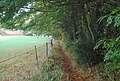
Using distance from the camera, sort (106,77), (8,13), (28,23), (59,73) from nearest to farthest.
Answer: (8,13), (106,77), (59,73), (28,23)

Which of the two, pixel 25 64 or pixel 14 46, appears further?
pixel 14 46

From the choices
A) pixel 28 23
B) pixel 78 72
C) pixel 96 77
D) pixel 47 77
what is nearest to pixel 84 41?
pixel 78 72

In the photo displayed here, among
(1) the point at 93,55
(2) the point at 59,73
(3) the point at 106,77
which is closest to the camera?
(3) the point at 106,77

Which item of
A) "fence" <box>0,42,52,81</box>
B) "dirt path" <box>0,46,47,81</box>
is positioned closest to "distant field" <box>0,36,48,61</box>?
"fence" <box>0,42,52,81</box>

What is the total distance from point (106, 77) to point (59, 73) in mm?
1584

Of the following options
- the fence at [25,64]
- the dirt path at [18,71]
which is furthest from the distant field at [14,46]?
the dirt path at [18,71]

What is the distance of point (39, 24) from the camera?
1129cm

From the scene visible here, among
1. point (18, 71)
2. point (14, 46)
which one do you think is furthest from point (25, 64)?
point (14, 46)

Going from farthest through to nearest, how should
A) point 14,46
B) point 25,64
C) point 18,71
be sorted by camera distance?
point 14,46 → point 25,64 → point 18,71

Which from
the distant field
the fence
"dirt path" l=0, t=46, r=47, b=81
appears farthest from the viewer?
the distant field

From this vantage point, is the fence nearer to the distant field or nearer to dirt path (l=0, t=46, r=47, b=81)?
dirt path (l=0, t=46, r=47, b=81)

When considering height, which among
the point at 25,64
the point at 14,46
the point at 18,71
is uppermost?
the point at 18,71

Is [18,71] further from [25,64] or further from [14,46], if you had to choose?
[14,46]

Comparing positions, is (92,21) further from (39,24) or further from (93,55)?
(39,24)
